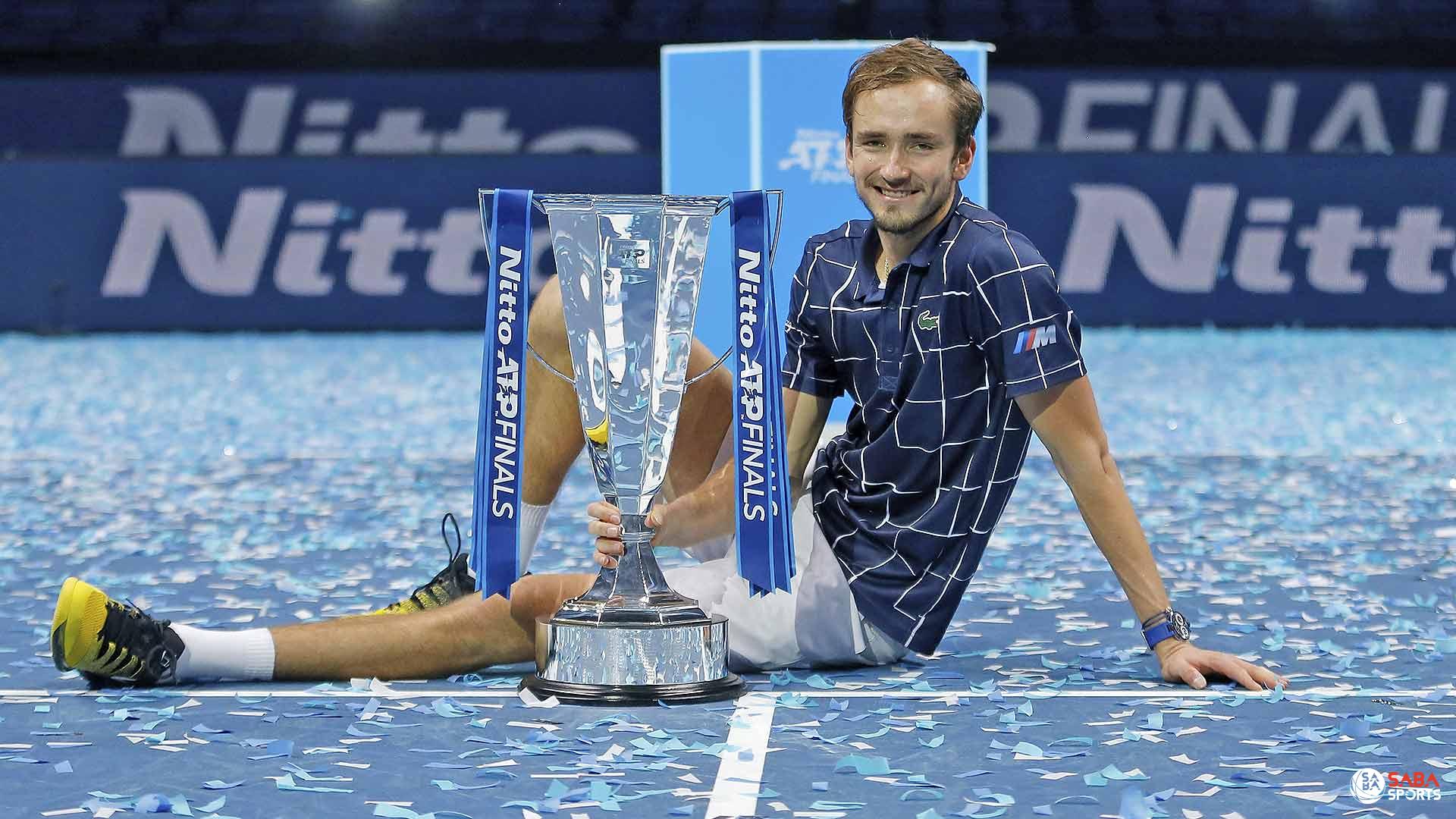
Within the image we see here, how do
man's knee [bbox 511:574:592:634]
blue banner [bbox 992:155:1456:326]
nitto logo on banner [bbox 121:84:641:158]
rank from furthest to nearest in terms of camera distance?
1. nitto logo on banner [bbox 121:84:641:158]
2. blue banner [bbox 992:155:1456:326]
3. man's knee [bbox 511:574:592:634]

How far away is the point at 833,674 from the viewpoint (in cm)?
341

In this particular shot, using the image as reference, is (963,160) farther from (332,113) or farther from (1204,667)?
(332,113)

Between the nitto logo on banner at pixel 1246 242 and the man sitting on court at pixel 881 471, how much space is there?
33.1 ft

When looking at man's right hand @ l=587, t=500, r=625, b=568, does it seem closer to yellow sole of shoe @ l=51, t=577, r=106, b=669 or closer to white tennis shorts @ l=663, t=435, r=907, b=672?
white tennis shorts @ l=663, t=435, r=907, b=672

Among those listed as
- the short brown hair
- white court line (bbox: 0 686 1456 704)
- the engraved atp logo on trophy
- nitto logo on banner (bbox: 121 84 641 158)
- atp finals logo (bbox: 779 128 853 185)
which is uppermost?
nitto logo on banner (bbox: 121 84 641 158)

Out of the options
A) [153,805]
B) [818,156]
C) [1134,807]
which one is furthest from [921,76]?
[818,156]

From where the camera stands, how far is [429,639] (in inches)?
130

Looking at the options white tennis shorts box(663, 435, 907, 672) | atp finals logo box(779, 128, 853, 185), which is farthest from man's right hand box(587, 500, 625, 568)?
atp finals logo box(779, 128, 853, 185)

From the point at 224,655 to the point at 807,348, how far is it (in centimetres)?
116

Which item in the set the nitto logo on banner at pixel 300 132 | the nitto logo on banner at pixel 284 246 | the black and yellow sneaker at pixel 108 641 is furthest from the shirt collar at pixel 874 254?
the nitto logo on banner at pixel 300 132

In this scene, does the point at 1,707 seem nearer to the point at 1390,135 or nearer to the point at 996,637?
the point at 996,637

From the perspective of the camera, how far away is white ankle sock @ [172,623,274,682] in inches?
127

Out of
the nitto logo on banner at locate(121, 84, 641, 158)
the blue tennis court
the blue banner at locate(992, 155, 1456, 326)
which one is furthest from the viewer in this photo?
the nitto logo on banner at locate(121, 84, 641, 158)

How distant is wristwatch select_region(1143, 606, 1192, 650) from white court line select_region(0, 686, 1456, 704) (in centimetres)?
9
